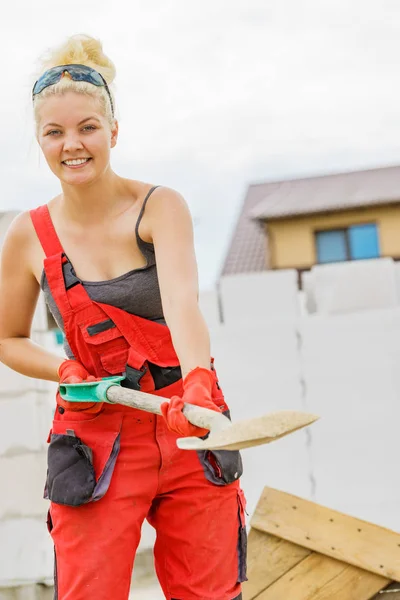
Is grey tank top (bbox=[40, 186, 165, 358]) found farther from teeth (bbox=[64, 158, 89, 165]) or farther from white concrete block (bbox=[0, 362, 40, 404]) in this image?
white concrete block (bbox=[0, 362, 40, 404])

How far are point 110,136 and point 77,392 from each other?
59cm

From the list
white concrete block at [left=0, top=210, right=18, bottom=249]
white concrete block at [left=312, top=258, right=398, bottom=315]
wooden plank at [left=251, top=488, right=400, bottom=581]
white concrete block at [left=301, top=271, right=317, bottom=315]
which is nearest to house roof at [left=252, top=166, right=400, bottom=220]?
white concrete block at [left=301, top=271, right=317, bottom=315]

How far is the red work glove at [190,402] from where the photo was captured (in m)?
1.55

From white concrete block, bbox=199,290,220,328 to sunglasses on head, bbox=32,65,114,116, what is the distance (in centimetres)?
240

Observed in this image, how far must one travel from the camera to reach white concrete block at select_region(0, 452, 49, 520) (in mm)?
3713

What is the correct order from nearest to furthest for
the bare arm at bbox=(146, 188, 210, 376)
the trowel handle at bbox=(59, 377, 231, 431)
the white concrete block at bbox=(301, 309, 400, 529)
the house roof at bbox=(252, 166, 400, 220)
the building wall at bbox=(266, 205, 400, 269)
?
1. the trowel handle at bbox=(59, 377, 231, 431)
2. the bare arm at bbox=(146, 188, 210, 376)
3. the white concrete block at bbox=(301, 309, 400, 529)
4. the house roof at bbox=(252, 166, 400, 220)
5. the building wall at bbox=(266, 205, 400, 269)

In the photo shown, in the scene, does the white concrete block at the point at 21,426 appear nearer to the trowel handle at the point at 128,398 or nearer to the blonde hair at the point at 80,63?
the trowel handle at the point at 128,398

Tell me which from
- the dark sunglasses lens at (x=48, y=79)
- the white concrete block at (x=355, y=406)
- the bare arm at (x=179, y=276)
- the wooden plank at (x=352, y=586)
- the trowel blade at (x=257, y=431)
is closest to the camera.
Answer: the trowel blade at (x=257, y=431)

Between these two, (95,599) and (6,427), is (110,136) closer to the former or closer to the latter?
(95,599)

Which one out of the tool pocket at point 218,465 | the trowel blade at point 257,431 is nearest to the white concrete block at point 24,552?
the tool pocket at point 218,465

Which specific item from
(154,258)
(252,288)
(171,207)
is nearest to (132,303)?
(154,258)

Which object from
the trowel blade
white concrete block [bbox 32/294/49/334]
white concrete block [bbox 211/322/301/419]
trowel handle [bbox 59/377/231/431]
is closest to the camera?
the trowel blade

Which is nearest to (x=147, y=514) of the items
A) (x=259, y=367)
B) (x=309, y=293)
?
(x=259, y=367)

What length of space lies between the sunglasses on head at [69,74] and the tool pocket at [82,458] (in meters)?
0.75
